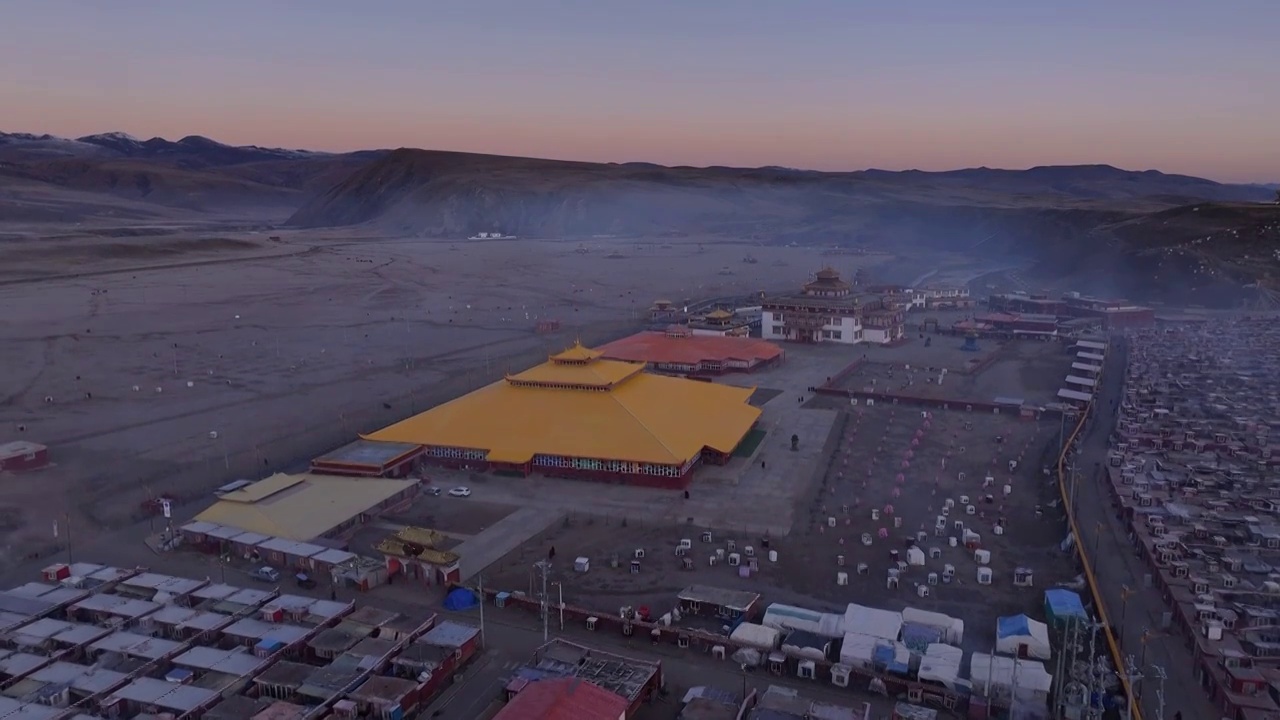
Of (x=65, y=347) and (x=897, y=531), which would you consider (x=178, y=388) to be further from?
(x=897, y=531)

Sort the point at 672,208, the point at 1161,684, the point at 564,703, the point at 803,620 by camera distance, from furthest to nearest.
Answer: the point at 672,208 < the point at 803,620 < the point at 1161,684 < the point at 564,703

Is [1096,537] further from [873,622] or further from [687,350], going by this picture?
[687,350]

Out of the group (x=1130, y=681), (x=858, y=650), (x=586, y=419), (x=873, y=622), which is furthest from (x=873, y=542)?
(x=586, y=419)

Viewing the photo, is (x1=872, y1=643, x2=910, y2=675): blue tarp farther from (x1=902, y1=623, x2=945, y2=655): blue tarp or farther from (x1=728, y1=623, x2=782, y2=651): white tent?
(x1=728, y1=623, x2=782, y2=651): white tent

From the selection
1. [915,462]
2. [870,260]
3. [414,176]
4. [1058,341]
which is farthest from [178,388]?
[414,176]


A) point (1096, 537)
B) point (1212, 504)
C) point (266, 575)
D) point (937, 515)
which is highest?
point (1212, 504)

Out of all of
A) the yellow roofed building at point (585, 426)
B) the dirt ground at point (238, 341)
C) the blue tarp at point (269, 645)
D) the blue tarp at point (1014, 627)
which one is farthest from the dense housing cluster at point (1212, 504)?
the dirt ground at point (238, 341)

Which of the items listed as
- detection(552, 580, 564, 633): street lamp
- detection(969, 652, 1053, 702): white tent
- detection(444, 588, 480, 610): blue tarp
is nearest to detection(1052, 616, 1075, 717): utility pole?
detection(969, 652, 1053, 702): white tent
